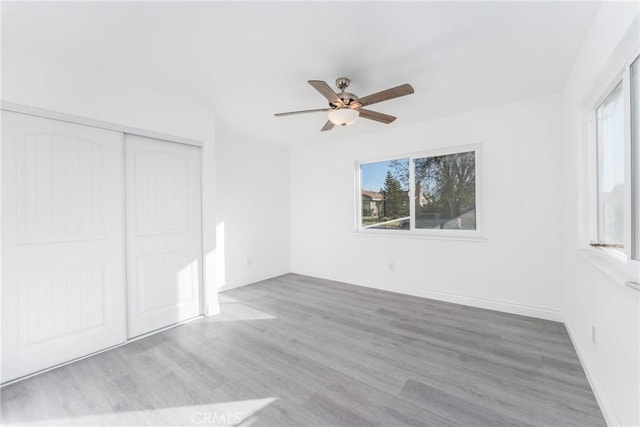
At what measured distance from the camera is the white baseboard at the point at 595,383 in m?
1.52

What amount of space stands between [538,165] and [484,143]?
623 millimetres

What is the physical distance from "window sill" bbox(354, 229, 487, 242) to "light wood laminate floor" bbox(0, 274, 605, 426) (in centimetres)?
93

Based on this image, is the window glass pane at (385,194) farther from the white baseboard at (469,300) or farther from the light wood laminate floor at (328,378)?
the light wood laminate floor at (328,378)

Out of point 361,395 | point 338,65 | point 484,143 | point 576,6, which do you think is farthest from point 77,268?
point 484,143

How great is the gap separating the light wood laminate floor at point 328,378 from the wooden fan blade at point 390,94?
2.20 m

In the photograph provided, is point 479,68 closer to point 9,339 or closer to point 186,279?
point 186,279

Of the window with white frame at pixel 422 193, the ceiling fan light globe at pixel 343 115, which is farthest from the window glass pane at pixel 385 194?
the ceiling fan light globe at pixel 343 115

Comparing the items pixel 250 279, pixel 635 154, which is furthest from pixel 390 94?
pixel 250 279

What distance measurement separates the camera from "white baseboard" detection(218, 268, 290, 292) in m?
4.27

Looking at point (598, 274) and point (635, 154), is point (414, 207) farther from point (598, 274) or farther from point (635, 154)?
point (635, 154)

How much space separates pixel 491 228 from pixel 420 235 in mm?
879

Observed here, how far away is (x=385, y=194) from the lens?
14.4 ft

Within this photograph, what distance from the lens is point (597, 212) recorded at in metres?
2.10

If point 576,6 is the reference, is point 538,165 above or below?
below
